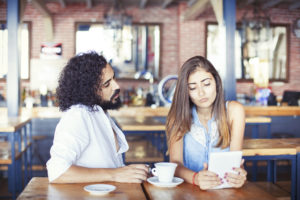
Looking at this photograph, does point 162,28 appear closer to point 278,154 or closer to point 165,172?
point 278,154

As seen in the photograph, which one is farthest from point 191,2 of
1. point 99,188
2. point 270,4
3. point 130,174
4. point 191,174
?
point 99,188

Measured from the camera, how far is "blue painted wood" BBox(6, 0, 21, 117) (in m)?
4.56

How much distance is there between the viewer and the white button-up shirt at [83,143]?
1.50 metres

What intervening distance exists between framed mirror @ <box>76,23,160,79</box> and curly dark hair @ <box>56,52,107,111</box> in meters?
6.47

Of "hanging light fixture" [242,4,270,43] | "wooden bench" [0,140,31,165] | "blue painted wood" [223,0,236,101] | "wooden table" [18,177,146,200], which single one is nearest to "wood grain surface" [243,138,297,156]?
"wooden table" [18,177,146,200]

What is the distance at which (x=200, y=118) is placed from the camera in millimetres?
2107

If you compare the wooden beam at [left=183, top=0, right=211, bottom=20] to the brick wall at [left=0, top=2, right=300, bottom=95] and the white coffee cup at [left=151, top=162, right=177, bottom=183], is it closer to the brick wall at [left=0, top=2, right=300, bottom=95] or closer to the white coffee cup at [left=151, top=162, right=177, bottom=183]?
the brick wall at [left=0, top=2, right=300, bottom=95]

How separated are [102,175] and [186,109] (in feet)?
2.17

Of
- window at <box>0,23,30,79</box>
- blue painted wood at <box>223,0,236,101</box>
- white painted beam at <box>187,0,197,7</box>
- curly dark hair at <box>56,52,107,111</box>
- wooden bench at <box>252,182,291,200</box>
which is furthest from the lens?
window at <box>0,23,30,79</box>

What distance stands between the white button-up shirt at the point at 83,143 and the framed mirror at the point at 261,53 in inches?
275

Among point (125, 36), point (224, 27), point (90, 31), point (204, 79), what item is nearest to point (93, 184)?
point (204, 79)

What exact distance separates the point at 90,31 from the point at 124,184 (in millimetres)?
7178

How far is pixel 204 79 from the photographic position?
1.95 meters

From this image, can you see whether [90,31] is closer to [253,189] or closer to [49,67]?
[49,67]
